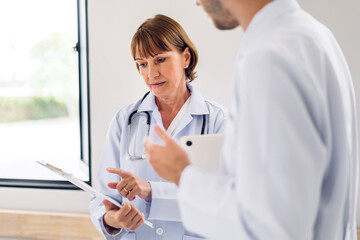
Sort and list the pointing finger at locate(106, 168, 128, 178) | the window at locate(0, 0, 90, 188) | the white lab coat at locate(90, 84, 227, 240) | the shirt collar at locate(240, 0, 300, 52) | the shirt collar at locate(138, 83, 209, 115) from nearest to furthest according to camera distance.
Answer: the shirt collar at locate(240, 0, 300, 52) → the pointing finger at locate(106, 168, 128, 178) → the white lab coat at locate(90, 84, 227, 240) → the shirt collar at locate(138, 83, 209, 115) → the window at locate(0, 0, 90, 188)

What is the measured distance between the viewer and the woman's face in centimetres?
172

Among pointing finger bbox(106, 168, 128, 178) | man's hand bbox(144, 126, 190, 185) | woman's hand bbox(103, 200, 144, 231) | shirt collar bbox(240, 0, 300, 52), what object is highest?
shirt collar bbox(240, 0, 300, 52)

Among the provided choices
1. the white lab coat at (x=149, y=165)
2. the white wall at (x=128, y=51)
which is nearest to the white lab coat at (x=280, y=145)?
the white lab coat at (x=149, y=165)

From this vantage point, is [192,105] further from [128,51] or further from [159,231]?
[128,51]

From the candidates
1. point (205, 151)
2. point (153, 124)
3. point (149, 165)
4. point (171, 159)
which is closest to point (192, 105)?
point (153, 124)

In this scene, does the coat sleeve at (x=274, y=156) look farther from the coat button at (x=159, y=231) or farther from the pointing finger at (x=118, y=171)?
the coat button at (x=159, y=231)

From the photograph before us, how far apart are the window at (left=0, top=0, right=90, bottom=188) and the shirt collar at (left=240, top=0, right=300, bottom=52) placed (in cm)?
193

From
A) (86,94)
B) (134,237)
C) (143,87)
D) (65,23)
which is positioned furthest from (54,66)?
(134,237)

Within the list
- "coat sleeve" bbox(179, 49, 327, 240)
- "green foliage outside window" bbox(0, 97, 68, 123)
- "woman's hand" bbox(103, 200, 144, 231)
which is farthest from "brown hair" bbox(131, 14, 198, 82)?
"green foliage outside window" bbox(0, 97, 68, 123)

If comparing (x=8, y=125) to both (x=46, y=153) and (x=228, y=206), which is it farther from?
(x=228, y=206)

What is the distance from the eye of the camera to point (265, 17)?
852 mm

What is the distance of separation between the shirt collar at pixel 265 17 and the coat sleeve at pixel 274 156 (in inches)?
4.1

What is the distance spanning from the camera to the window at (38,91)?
2721 millimetres

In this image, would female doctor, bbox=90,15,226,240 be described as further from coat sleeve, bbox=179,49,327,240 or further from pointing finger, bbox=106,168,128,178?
coat sleeve, bbox=179,49,327,240
